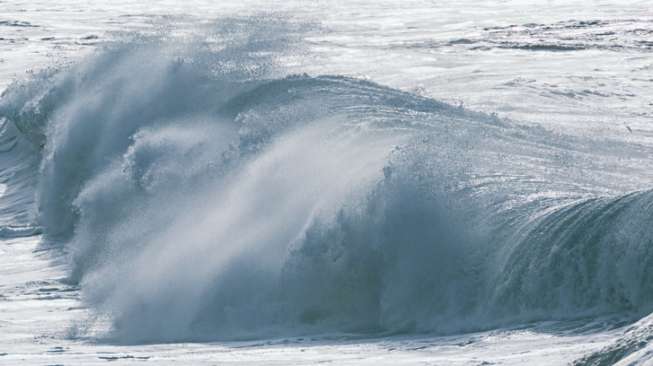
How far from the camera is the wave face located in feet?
27.2

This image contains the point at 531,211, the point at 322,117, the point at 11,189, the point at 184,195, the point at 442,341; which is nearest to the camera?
the point at 442,341

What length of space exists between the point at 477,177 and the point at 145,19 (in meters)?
21.4

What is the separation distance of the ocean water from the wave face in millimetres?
21

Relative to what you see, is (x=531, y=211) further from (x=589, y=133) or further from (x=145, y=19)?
(x=145, y=19)

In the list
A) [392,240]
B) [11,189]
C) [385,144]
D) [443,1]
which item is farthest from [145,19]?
[392,240]

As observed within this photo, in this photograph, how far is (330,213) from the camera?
31.5 feet

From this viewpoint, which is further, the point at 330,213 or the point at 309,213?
the point at 309,213

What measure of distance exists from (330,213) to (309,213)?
0.40 meters

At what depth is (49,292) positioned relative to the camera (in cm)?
1074

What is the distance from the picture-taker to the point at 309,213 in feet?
32.7

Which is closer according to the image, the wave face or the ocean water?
the ocean water

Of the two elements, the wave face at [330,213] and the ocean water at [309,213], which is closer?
the ocean water at [309,213]

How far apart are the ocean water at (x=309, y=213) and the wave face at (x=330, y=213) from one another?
2 centimetres

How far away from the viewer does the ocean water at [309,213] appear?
26.3 feet
